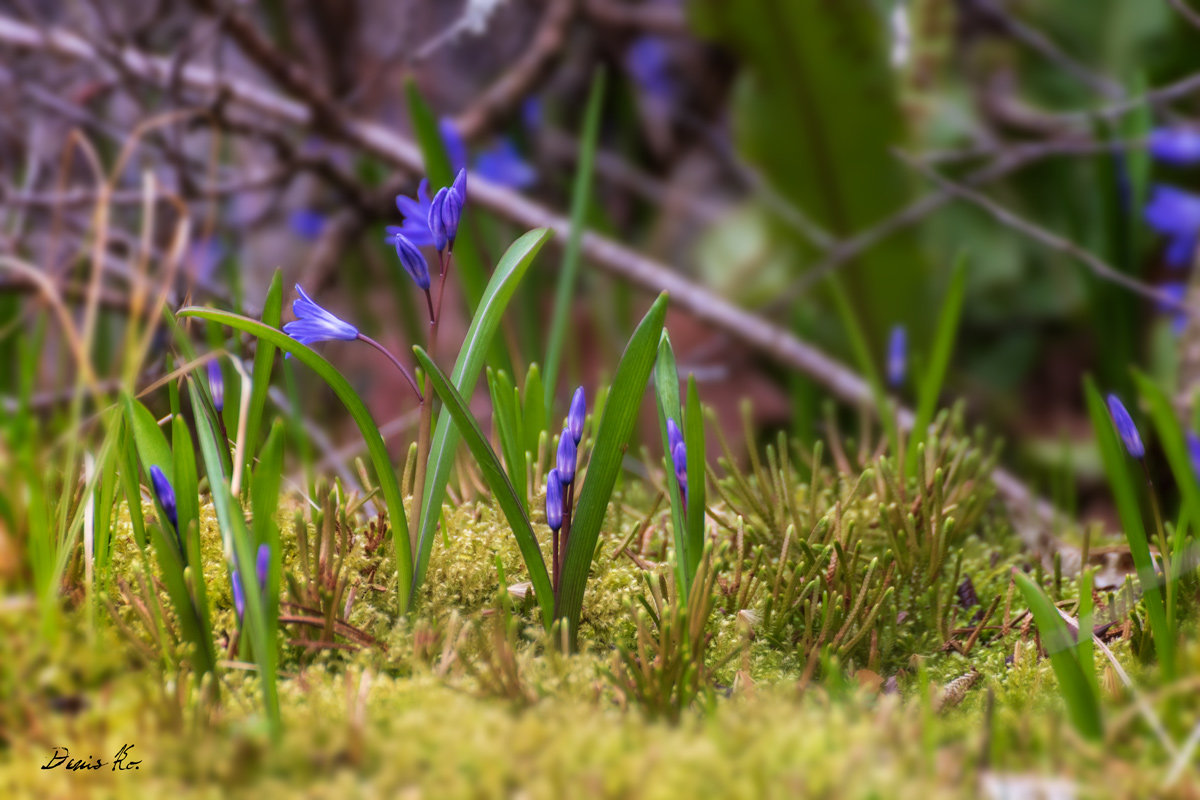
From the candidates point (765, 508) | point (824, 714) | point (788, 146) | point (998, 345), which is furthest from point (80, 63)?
point (998, 345)

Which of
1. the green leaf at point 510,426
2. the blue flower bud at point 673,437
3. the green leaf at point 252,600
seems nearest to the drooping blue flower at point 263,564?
the green leaf at point 252,600

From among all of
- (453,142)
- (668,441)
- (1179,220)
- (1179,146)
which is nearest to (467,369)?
(668,441)

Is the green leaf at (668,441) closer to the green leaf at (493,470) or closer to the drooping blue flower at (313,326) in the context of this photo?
the green leaf at (493,470)

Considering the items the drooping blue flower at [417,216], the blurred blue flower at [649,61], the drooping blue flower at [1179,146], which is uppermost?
the blurred blue flower at [649,61]

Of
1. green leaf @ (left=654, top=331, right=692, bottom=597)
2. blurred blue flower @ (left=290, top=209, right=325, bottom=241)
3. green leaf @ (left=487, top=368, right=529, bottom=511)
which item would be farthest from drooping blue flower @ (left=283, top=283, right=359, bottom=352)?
blurred blue flower @ (left=290, top=209, right=325, bottom=241)

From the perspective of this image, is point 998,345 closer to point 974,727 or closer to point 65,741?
point 974,727
